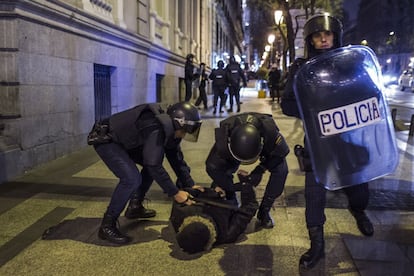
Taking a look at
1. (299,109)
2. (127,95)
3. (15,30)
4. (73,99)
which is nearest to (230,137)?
(299,109)

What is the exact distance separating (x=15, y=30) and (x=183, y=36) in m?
15.1

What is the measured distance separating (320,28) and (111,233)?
2305mm

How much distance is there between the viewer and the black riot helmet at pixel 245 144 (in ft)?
11.1

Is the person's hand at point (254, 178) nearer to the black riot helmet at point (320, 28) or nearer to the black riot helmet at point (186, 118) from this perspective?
the black riot helmet at point (186, 118)

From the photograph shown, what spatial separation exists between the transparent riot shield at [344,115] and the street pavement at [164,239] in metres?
0.79

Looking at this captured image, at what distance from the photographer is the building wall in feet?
19.2

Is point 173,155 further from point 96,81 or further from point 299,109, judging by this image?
point 96,81

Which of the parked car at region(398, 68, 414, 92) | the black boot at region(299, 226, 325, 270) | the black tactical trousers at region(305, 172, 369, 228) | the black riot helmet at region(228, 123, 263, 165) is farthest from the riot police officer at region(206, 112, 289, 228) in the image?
the parked car at region(398, 68, 414, 92)

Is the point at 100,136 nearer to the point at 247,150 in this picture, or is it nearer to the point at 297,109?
the point at 247,150

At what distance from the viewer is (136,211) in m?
4.40

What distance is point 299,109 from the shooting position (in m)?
3.12

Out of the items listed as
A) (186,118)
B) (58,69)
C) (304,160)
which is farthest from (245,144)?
(58,69)

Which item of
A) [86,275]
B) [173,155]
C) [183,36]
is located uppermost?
[183,36]

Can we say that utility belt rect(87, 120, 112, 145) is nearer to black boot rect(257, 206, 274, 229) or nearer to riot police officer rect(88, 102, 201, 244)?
riot police officer rect(88, 102, 201, 244)
